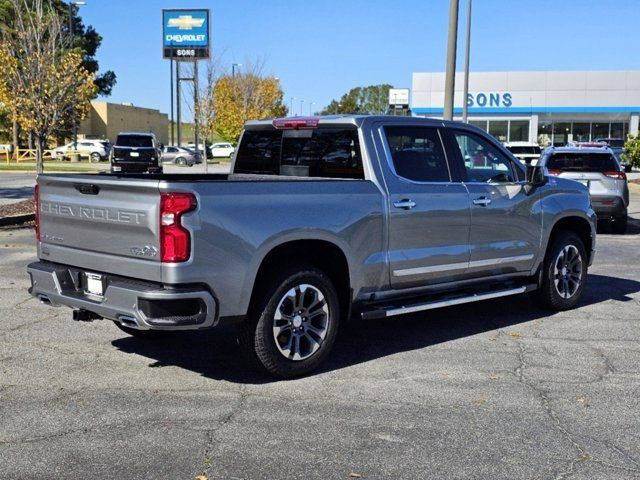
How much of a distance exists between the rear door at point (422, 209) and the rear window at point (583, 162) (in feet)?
29.4

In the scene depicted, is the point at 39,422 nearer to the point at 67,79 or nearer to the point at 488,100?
the point at 67,79

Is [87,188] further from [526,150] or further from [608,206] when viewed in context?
[526,150]

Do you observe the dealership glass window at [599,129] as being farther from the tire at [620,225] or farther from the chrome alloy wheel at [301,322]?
the chrome alloy wheel at [301,322]

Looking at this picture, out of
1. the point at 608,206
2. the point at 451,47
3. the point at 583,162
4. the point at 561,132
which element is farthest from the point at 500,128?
the point at 451,47

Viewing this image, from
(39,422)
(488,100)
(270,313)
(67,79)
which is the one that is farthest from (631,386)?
(488,100)

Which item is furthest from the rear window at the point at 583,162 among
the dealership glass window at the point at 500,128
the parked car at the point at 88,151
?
the parked car at the point at 88,151

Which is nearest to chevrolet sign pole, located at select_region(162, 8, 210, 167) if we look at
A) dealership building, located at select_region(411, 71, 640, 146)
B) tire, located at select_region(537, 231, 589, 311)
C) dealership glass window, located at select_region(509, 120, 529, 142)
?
dealership building, located at select_region(411, 71, 640, 146)

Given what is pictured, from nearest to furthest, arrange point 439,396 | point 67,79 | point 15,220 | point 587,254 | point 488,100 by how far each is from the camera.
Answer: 1. point 439,396
2. point 587,254
3. point 15,220
4. point 67,79
5. point 488,100

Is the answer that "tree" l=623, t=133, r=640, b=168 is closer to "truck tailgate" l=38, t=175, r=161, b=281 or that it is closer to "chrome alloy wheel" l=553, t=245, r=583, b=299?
"chrome alloy wheel" l=553, t=245, r=583, b=299

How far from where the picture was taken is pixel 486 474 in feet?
13.6

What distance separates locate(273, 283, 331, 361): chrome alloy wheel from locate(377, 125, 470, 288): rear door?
0.78 meters

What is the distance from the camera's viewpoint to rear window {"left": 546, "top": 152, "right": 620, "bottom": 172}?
15.2 meters

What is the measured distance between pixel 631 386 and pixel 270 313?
8.75 ft

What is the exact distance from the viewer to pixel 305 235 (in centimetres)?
564
